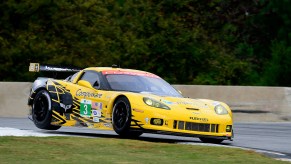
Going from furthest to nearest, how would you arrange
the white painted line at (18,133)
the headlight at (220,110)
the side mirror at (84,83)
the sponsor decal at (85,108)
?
the side mirror at (84,83)
the sponsor decal at (85,108)
the headlight at (220,110)
the white painted line at (18,133)

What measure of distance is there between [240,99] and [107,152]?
9706 millimetres

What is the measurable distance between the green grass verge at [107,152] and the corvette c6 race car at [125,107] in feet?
2.37

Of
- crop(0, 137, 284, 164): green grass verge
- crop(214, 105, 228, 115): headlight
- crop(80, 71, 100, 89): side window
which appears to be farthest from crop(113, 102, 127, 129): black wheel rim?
crop(214, 105, 228, 115): headlight

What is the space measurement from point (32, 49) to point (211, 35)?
7261mm

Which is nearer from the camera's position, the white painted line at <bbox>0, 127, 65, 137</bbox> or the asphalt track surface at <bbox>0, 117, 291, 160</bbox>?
the asphalt track surface at <bbox>0, 117, 291, 160</bbox>

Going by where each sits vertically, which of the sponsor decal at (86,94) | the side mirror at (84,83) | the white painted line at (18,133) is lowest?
the white painted line at (18,133)

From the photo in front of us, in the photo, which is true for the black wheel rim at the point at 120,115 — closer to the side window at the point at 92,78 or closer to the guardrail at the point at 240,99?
the side window at the point at 92,78

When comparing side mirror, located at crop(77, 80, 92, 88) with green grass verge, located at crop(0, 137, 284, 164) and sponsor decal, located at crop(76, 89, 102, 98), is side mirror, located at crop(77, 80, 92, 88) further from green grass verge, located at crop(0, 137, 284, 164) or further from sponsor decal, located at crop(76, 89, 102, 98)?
green grass verge, located at crop(0, 137, 284, 164)

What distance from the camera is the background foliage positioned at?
3028 cm

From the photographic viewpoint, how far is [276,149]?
43.2 ft

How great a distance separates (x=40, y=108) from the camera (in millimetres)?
15836

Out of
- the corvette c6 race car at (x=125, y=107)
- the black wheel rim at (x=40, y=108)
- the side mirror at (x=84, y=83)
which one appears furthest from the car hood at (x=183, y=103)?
the black wheel rim at (x=40, y=108)

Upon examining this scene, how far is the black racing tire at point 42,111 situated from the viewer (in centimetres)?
1557

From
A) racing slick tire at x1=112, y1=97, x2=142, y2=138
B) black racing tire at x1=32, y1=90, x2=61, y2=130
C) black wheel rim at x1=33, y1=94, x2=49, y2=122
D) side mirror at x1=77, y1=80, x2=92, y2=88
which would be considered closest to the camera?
racing slick tire at x1=112, y1=97, x2=142, y2=138
